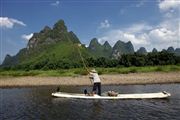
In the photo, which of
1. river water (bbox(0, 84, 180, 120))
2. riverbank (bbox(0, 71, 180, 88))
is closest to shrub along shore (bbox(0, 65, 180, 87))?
riverbank (bbox(0, 71, 180, 88))

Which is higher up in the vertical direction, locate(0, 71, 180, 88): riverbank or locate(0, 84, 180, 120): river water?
locate(0, 71, 180, 88): riverbank

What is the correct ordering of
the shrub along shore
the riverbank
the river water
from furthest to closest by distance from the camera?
the shrub along shore, the riverbank, the river water

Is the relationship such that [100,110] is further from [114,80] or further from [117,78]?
[117,78]

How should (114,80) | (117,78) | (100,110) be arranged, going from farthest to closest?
(117,78) < (114,80) < (100,110)

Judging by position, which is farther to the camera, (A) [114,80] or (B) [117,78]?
(B) [117,78]

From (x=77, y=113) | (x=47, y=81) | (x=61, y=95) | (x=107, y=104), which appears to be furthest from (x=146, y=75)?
(x=77, y=113)

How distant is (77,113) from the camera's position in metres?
23.1

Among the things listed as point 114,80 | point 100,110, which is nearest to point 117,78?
point 114,80

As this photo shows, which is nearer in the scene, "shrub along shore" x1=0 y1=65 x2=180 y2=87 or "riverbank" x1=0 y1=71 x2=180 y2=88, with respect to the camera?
"riverbank" x1=0 y1=71 x2=180 y2=88

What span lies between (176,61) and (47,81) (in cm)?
4489

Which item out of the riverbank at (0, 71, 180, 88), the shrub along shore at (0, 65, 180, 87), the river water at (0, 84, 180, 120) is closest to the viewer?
the river water at (0, 84, 180, 120)

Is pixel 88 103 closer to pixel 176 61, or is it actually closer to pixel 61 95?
pixel 61 95

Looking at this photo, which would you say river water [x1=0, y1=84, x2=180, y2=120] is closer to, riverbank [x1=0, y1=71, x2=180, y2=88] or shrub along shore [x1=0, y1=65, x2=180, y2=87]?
riverbank [x1=0, y1=71, x2=180, y2=88]

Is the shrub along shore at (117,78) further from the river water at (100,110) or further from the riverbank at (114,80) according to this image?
the river water at (100,110)
